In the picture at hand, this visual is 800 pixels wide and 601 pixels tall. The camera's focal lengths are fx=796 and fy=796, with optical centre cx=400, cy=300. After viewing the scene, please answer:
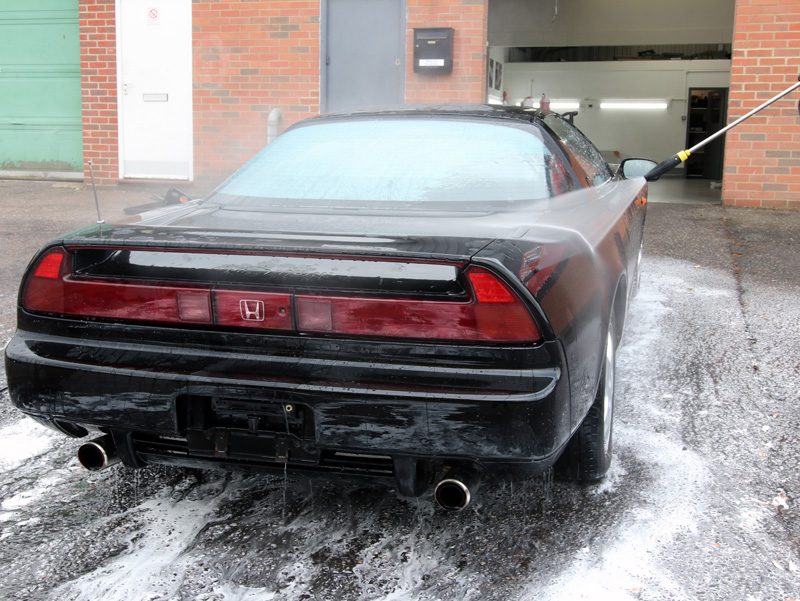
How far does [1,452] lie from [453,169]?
2108 millimetres

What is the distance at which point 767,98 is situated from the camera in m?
9.02

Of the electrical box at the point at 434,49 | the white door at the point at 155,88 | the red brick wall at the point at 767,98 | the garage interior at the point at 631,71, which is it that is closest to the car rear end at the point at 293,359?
the electrical box at the point at 434,49

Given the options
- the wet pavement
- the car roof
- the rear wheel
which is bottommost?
the wet pavement

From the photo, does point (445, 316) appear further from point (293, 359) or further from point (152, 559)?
point (152, 559)

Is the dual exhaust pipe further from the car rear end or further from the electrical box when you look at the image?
the electrical box

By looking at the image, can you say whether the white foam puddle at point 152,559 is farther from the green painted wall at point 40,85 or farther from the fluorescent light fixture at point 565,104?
the fluorescent light fixture at point 565,104

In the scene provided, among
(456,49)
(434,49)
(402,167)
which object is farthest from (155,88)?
(402,167)

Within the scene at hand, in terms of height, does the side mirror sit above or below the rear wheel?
above

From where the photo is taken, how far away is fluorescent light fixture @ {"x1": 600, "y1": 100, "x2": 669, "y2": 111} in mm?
18562

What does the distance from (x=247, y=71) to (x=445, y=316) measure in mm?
8896

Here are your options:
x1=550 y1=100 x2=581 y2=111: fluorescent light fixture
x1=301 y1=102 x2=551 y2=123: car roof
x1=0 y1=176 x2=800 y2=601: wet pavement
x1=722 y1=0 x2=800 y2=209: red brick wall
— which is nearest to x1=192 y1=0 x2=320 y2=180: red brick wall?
x1=722 y1=0 x2=800 y2=209: red brick wall

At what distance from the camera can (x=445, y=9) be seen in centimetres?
961

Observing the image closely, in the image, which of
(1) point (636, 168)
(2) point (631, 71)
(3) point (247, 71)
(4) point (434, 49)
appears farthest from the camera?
(2) point (631, 71)

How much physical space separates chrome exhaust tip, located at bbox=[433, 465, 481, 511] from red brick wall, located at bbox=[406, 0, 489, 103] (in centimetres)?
801
